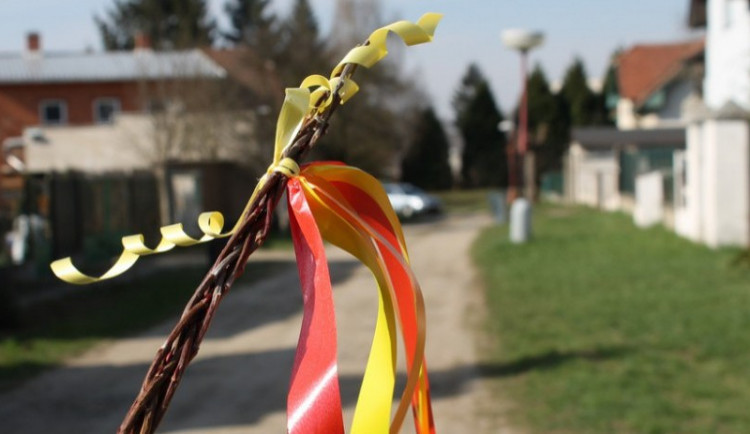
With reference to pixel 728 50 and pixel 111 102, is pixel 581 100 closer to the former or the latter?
pixel 111 102

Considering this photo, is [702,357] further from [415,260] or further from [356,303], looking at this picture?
[415,260]

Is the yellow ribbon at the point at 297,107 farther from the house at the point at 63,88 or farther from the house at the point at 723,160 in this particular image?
the house at the point at 63,88

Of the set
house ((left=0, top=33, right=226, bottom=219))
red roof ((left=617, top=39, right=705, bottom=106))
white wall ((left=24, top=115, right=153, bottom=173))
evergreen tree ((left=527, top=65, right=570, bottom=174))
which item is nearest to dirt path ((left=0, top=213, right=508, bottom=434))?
white wall ((left=24, top=115, right=153, bottom=173))

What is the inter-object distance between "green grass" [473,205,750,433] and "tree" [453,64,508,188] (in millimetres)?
39677

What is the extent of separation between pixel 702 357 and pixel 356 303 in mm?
6442

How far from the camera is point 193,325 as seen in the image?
123cm

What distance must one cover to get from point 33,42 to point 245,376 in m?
40.3

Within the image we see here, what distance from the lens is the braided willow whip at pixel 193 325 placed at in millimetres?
1229

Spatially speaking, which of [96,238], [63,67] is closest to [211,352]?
[96,238]

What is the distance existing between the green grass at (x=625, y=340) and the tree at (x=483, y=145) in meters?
39.7

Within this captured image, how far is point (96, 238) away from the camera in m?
17.9

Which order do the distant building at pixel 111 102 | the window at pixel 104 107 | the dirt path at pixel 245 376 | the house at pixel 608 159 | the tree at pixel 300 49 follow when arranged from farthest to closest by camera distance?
the window at pixel 104 107 < the house at pixel 608 159 < the tree at pixel 300 49 < the distant building at pixel 111 102 < the dirt path at pixel 245 376

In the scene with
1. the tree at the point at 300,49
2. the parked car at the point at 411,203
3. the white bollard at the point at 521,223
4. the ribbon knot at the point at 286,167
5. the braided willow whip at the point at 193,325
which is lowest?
the parked car at the point at 411,203

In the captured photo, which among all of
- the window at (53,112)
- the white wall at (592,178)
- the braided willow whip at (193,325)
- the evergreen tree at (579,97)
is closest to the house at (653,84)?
the evergreen tree at (579,97)
